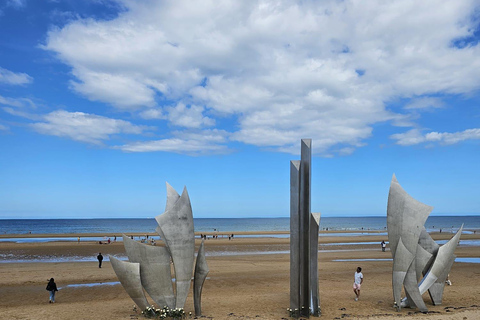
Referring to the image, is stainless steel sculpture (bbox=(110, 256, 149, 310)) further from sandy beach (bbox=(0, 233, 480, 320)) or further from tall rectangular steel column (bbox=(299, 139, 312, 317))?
tall rectangular steel column (bbox=(299, 139, 312, 317))

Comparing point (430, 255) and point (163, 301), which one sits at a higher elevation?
point (430, 255)

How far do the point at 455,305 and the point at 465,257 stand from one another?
69.9ft

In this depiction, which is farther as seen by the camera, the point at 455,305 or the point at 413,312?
the point at 455,305

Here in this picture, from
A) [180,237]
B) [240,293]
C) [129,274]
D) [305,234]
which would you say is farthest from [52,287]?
[305,234]

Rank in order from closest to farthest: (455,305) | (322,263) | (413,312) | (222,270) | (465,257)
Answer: (413,312), (455,305), (222,270), (322,263), (465,257)

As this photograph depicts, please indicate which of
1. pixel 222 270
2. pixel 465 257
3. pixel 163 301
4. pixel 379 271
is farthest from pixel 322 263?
pixel 163 301

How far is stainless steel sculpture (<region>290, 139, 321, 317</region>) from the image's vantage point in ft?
42.5

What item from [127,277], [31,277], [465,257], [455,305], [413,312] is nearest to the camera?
[127,277]

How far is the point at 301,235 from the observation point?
511 inches

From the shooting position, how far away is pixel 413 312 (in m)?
13.6

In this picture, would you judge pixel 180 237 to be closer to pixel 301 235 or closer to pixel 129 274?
pixel 129 274

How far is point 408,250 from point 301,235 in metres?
3.90

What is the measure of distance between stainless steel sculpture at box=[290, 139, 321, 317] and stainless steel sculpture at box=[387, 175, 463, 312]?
3.00 meters

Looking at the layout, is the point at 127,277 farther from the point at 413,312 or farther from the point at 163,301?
the point at 413,312
